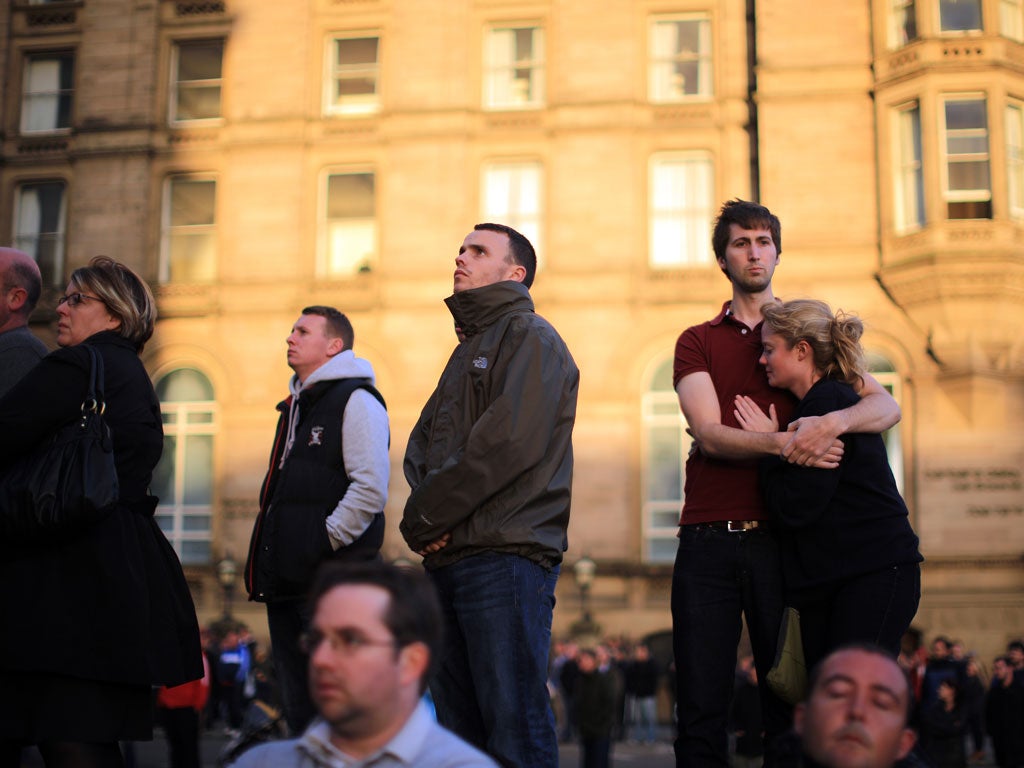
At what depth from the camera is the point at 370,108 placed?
2833 centimetres

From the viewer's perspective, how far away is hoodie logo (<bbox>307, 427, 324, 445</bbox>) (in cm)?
618

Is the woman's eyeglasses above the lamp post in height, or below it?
above

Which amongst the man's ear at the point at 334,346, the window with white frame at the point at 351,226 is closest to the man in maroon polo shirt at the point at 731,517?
the man's ear at the point at 334,346

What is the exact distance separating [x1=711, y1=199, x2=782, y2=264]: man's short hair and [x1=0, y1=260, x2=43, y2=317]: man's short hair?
2.94 m

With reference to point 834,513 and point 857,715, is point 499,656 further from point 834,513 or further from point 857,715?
point 857,715

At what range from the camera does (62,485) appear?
4422 millimetres

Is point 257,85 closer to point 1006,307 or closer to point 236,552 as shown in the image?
point 236,552

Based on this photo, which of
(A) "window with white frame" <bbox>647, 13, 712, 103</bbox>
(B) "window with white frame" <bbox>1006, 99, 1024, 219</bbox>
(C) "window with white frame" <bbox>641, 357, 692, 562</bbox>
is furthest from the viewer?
(A) "window with white frame" <bbox>647, 13, 712, 103</bbox>

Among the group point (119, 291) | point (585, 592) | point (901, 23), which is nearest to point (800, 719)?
point (119, 291)

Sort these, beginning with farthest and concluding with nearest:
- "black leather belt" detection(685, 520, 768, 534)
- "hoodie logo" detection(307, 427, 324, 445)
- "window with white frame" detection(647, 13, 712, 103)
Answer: "window with white frame" detection(647, 13, 712, 103)
"hoodie logo" detection(307, 427, 324, 445)
"black leather belt" detection(685, 520, 768, 534)

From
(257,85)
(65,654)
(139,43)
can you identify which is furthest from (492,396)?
(139,43)

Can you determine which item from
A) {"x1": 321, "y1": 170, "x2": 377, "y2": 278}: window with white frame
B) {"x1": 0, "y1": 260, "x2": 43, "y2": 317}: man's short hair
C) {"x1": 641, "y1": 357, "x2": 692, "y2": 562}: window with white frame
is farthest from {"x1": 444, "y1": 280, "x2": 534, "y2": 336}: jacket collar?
{"x1": 321, "y1": 170, "x2": 377, "y2": 278}: window with white frame

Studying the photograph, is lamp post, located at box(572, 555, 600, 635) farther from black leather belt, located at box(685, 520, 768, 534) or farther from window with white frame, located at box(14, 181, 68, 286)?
black leather belt, located at box(685, 520, 768, 534)

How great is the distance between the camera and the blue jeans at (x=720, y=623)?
4.85m
